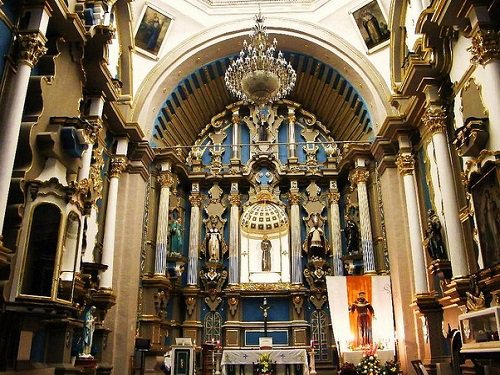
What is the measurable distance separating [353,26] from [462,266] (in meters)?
8.19

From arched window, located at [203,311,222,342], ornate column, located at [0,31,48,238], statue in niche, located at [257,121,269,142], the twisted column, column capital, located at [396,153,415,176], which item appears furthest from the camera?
statue in niche, located at [257,121,269,142]

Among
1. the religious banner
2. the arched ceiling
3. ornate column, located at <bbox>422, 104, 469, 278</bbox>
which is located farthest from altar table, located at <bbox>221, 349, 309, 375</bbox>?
the arched ceiling

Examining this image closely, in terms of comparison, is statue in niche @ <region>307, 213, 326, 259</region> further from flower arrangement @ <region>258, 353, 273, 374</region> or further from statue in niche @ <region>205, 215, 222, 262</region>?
flower arrangement @ <region>258, 353, 273, 374</region>

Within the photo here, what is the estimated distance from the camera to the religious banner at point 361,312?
11.9 m

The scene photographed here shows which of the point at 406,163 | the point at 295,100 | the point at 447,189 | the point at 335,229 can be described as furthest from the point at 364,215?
the point at 295,100

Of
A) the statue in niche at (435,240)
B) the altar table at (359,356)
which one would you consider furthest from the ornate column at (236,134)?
the statue in niche at (435,240)

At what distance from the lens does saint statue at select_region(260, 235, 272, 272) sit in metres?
15.3

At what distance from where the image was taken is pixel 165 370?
11133 mm

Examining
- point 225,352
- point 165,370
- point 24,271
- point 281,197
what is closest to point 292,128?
point 281,197

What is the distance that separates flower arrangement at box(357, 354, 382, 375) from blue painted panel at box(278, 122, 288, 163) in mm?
7793

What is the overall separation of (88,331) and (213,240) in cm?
628

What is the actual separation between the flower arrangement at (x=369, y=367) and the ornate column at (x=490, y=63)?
5578 mm

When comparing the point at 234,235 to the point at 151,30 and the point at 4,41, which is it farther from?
the point at 4,41

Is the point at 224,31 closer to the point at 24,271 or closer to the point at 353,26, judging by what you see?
the point at 353,26
